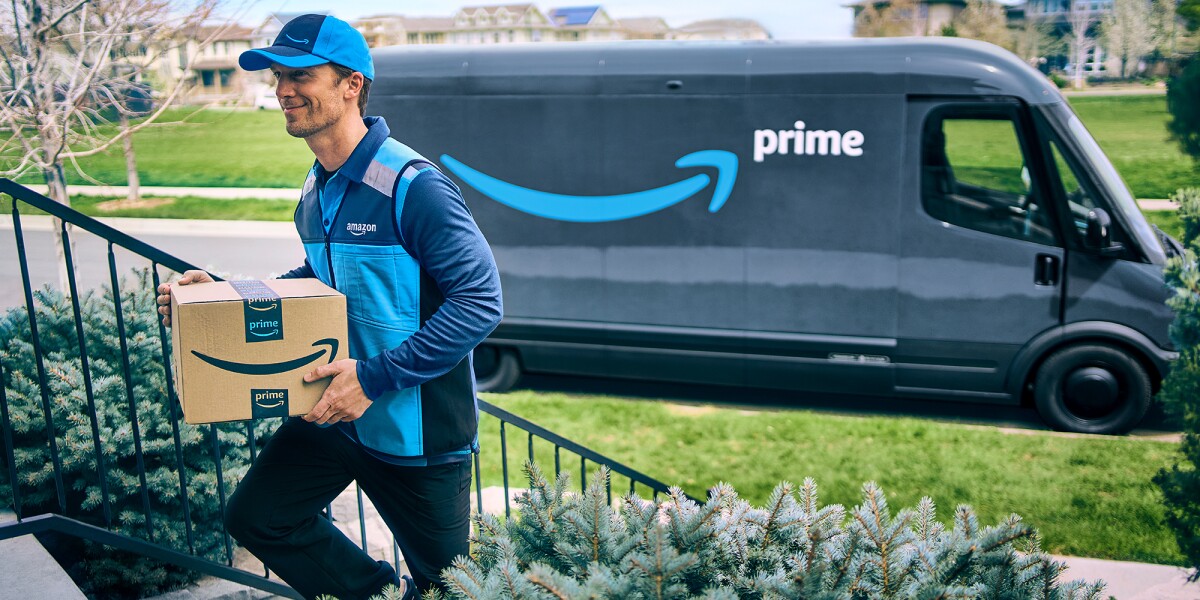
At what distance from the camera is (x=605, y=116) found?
7.68m

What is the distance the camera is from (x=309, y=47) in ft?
8.75

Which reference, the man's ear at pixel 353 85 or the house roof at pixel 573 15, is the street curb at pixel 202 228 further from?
the house roof at pixel 573 15

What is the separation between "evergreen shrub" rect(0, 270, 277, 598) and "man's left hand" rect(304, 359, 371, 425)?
1385mm

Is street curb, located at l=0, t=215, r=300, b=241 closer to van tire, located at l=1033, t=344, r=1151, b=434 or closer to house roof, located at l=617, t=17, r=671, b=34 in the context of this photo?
van tire, located at l=1033, t=344, r=1151, b=434

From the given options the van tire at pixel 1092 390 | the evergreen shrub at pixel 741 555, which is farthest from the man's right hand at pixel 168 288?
the van tire at pixel 1092 390

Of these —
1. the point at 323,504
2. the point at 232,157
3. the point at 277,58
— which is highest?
the point at 277,58

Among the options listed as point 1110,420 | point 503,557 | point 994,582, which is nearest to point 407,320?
point 503,557

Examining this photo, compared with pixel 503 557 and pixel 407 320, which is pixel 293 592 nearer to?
pixel 407 320

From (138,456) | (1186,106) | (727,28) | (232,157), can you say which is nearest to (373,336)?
(138,456)

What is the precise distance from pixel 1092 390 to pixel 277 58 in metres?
6.46

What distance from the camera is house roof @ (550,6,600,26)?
85.4m

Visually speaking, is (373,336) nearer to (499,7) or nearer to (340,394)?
(340,394)

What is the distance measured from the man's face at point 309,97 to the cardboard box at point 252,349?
0.47m

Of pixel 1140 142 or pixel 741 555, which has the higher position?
pixel 741 555
